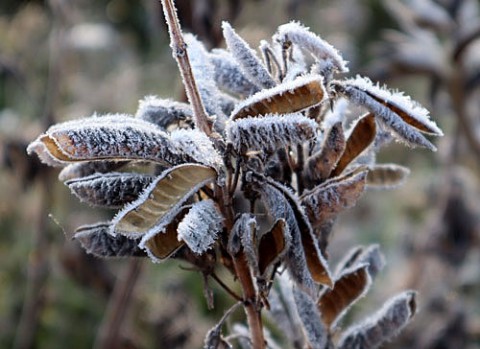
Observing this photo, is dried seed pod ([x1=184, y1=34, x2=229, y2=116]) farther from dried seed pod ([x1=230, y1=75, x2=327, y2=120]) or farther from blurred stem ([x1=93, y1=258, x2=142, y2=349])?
blurred stem ([x1=93, y1=258, x2=142, y2=349])

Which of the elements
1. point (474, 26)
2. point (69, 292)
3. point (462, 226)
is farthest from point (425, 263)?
point (69, 292)

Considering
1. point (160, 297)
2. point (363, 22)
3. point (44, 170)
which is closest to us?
point (44, 170)

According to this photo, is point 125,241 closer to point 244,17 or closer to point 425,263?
point 425,263

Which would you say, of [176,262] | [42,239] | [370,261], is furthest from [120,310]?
[370,261]

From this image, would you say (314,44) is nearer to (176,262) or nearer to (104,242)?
(104,242)

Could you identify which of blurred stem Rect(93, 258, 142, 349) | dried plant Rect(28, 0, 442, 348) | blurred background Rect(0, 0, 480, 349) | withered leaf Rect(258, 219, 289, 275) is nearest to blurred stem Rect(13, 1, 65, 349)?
blurred background Rect(0, 0, 480, 349)

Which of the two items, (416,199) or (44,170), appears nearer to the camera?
(44,170)

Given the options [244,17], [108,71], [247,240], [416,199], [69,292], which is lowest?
[247,240]
